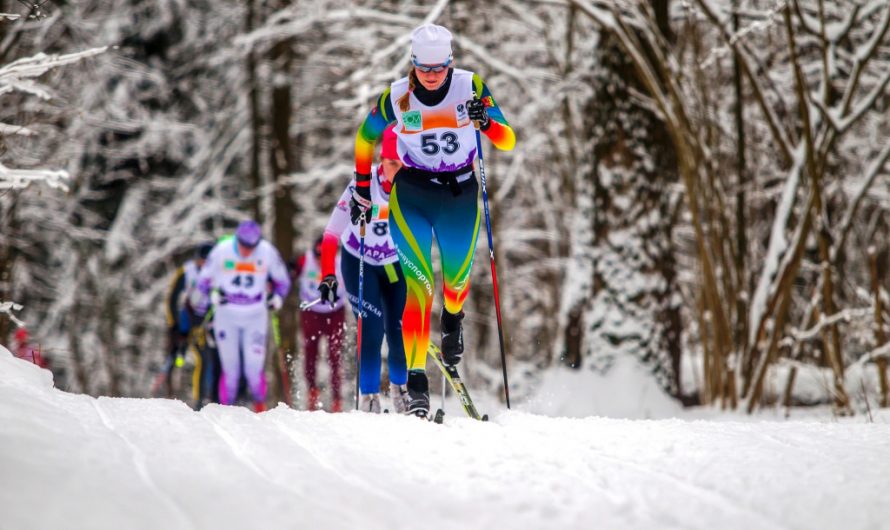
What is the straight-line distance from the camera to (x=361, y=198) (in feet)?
18.2

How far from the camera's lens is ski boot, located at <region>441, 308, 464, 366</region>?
540 centimetres

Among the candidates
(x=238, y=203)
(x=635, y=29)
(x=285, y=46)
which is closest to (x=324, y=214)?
(x=238, y=203)

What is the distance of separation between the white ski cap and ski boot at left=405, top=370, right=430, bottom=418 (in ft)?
6.03

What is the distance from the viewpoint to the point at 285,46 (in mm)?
16750

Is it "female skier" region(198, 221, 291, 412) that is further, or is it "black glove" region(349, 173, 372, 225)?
"female skier" region(198, 221, 291, 412)

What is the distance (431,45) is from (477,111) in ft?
1.50

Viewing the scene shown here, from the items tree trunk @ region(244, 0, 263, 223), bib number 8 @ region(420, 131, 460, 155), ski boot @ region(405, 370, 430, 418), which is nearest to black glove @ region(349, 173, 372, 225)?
bib number 8 @ region(420, 131, 460, 155)

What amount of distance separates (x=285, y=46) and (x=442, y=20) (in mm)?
5410

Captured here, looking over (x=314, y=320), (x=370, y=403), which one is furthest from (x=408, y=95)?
(x=314, y=320)

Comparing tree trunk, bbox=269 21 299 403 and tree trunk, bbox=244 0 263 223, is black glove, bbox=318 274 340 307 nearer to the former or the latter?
tree trunk, bbox=269 21 299 403

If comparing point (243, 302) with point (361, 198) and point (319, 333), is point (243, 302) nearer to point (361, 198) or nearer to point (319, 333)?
point (319, 333)

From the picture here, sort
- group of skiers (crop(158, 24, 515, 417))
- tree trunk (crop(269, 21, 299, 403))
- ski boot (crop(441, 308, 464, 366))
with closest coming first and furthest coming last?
group of skiers (crop(158, 24, 515, 417))
ski boot (crop(441, 308, 464, 366))
tree trunk (crop(269, 21, 299, 403))

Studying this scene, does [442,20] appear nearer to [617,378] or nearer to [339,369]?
[339,369]

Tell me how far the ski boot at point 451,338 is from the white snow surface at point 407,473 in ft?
3.41
